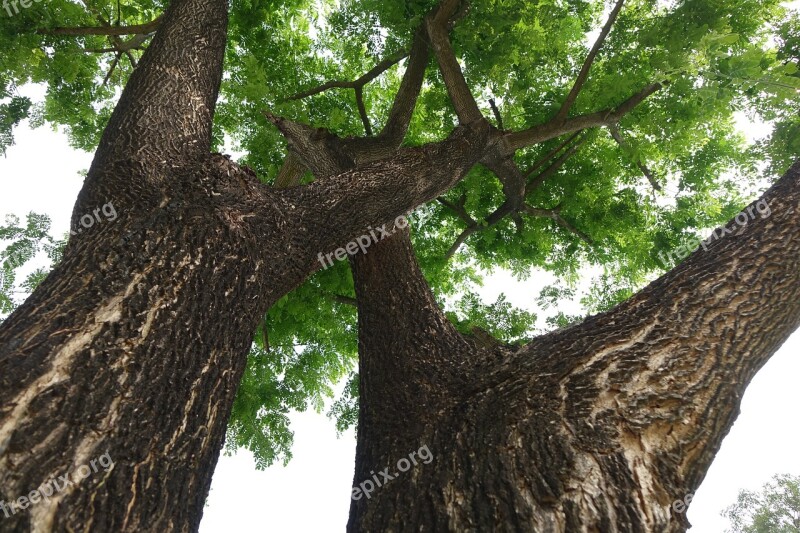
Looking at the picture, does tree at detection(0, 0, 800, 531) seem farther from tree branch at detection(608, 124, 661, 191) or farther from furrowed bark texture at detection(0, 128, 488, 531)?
tree branch at detection(608, 124, 661, 191)

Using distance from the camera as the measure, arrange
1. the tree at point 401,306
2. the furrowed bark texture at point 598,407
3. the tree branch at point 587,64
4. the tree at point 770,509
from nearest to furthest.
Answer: the tree at point 401,306 → the furrowed bark texture at point 598,407 → the tree branch at point 587,64 → the tree at point 770,509

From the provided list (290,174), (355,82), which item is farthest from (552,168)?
(290,174)

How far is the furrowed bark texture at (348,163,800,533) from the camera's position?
2.07 m

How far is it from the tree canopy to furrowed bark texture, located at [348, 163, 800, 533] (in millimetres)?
3022

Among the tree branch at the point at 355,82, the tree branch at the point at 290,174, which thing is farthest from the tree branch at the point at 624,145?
the tree branch at the point at 290,174

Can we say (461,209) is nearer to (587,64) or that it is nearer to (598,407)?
(587,64)

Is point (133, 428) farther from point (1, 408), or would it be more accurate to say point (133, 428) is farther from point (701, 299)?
point (701, 299)

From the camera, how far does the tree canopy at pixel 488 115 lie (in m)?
6.11

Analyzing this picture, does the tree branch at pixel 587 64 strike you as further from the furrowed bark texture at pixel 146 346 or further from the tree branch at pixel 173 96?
the furrowed bark texture at pixel 146 346

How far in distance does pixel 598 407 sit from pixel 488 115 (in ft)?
22.5

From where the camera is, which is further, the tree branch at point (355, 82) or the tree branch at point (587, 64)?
the tree branch at point (355, 82)

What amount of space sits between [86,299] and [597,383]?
2.32 meters

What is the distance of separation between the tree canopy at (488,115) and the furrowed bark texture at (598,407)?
9.91ft

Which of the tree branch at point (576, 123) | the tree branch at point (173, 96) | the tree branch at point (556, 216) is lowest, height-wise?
the tree branch at point (173, 96)
